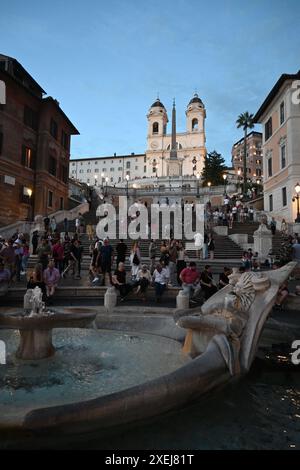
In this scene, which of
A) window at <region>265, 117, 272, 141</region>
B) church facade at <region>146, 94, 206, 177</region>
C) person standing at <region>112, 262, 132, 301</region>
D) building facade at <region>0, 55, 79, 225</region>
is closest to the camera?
person standing at <region>112, 262, 132, 301</region>

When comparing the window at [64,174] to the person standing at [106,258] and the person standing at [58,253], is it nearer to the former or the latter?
the person standing at [58,253]

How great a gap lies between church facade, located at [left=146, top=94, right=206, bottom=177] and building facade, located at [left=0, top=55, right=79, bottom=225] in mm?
71466

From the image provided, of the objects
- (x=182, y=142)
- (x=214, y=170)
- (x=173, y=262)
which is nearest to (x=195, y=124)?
(x=182, y=142)

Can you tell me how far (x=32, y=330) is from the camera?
528 centimetres

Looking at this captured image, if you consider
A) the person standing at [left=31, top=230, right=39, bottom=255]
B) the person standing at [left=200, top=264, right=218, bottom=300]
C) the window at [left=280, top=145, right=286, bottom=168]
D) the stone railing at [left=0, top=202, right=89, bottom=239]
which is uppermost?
the window at [left=280, top=145, right=286, bottom=168]

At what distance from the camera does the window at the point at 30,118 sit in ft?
104

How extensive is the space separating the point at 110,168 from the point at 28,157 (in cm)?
8683

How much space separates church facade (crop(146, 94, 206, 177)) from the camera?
107688 millimetres

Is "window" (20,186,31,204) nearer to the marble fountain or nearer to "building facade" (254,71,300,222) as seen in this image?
"building facade" (254,71,300,222)

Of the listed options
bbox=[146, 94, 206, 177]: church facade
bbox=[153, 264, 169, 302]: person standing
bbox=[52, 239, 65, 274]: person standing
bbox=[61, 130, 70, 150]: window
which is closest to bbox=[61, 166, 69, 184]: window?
bbox=[61, 130, 70, 150]: window

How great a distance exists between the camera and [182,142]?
113 m
